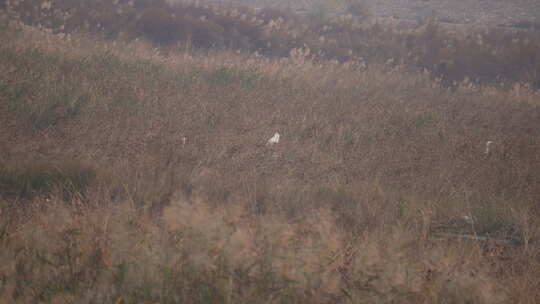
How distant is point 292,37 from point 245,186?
9.27 metres

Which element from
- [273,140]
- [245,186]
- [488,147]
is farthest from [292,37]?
[245,186]

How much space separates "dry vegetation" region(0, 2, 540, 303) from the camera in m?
2.37

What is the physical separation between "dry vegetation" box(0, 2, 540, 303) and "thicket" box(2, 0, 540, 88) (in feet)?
8.31

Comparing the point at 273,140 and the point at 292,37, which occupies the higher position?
the point at 292,37

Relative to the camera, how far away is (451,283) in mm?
2424

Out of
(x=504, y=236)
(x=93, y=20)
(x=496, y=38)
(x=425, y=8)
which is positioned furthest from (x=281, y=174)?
(x=425, y=8)

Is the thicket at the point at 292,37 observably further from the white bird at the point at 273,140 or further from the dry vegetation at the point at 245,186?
the white bird at the point at 273,140

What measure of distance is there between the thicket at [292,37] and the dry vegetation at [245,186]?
99.7 inches

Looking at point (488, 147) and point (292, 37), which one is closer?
point (488, 147)

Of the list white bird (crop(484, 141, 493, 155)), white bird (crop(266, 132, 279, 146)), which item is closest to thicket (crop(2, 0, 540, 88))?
white bird (crop(484, 141, 493, 155))

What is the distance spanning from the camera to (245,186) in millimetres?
3934

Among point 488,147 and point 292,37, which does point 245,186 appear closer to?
point 488,147

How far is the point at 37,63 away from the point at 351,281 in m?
5.70

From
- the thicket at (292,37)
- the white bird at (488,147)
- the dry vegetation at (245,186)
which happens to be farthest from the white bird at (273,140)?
the thicket at (292,37)
